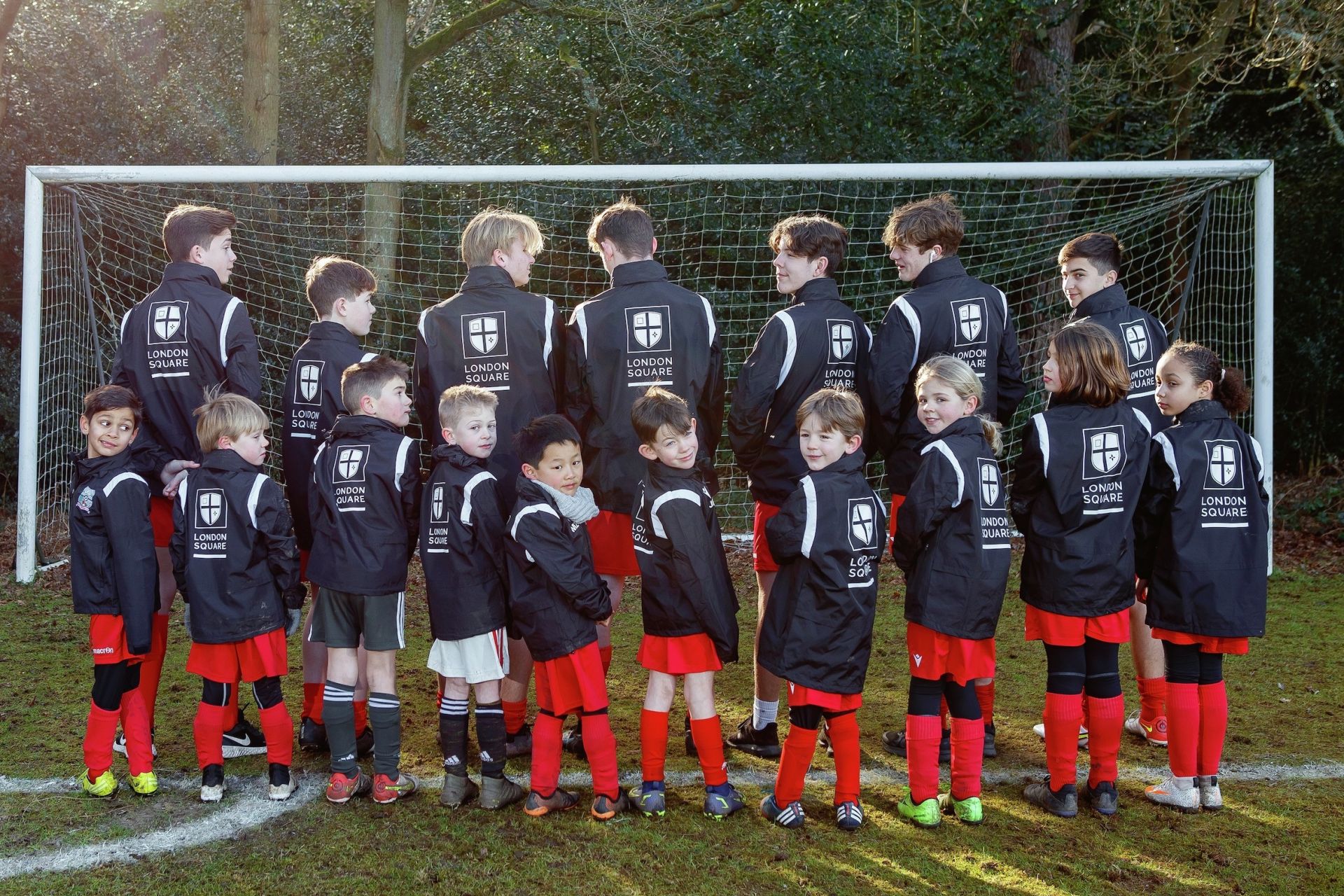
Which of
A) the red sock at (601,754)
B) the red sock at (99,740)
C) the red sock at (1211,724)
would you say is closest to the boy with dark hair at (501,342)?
the red sock at (601,754)

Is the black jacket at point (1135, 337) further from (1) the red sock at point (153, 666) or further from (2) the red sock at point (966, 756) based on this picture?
(1) the red sock at point (153, 666)

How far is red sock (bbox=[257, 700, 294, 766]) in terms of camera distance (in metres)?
3.79

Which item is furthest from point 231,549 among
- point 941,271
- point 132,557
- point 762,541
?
point 941,271

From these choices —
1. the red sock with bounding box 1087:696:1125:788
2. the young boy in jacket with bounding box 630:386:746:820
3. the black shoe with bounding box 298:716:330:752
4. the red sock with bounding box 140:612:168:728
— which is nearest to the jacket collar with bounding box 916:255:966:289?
the young boy in jacket with bounding box 630:386:746:820

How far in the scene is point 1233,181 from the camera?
723 centimetres

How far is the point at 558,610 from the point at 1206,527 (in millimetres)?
2185

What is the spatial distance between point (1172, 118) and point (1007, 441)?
4.18 m

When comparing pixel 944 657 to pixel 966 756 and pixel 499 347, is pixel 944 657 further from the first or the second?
pixel 499 347

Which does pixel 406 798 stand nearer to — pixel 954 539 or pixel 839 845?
pixel 839 845

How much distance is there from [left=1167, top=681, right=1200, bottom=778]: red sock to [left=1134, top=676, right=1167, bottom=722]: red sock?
62cm

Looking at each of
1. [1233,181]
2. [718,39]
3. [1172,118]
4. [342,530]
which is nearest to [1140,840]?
[342,530]

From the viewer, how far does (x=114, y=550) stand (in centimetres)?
380

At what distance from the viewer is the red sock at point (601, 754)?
3643mm

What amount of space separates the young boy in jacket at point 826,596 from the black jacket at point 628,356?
0.64 m
